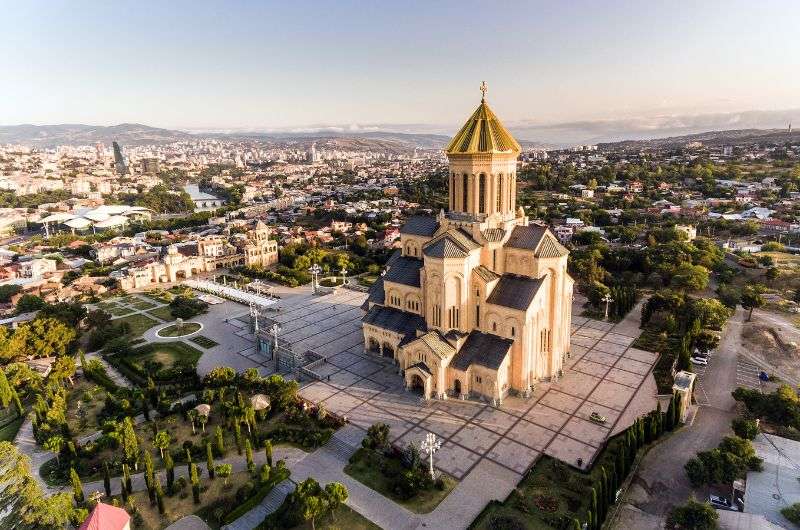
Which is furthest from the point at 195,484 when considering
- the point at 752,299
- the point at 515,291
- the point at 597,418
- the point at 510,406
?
the point at 752,299

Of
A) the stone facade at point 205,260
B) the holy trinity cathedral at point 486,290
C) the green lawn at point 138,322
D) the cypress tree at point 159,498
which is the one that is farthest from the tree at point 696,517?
the stone facade at point 205,260

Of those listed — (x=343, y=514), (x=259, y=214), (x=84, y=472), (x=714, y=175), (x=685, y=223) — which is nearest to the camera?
(x=343, y=514)

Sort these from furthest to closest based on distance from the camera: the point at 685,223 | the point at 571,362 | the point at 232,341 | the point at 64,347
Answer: the point at 685,223
the point at 232,341
the point at 64,347
the point at 571,362

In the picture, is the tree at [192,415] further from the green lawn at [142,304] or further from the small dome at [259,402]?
the green lawn at [142,304]

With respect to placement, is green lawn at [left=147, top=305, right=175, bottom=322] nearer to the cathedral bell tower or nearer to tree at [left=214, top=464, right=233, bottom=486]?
tree at [left=214, top=464, right=233, bottom=486]

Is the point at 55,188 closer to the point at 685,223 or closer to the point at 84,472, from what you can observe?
the point at 84,472

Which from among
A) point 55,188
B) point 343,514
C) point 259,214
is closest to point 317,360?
point 343,514

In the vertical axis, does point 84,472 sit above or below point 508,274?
below
